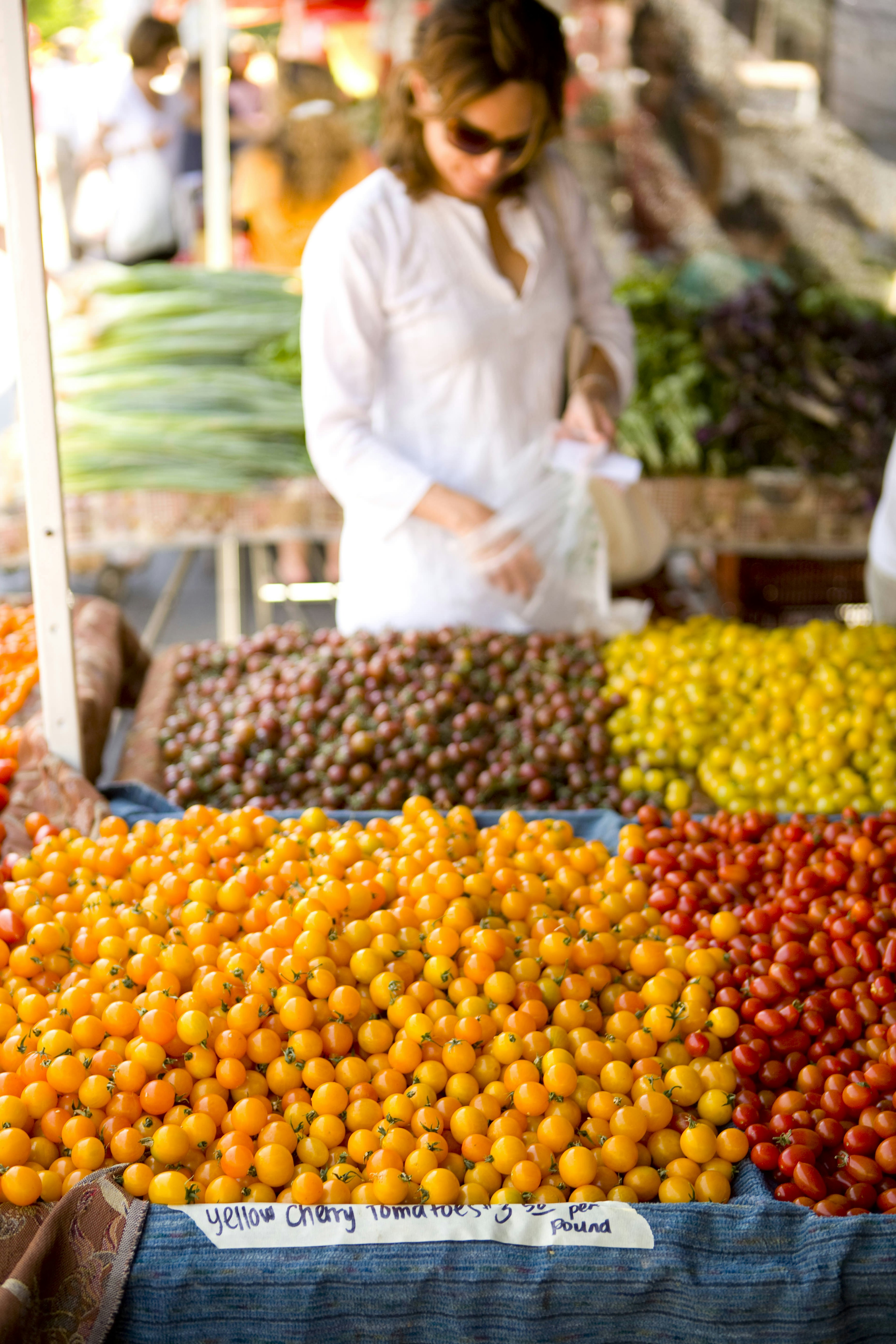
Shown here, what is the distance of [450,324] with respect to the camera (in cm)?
258

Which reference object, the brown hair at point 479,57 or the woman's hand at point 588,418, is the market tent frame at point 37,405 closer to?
the brown hair at point 479,57

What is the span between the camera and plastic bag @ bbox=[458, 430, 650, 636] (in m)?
2.56

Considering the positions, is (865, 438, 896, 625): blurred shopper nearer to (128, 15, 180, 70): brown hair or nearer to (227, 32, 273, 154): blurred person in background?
(128, 15, 180, 70): brown hair

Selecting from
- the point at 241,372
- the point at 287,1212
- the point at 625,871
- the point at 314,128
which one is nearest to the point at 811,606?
the point at 241,372

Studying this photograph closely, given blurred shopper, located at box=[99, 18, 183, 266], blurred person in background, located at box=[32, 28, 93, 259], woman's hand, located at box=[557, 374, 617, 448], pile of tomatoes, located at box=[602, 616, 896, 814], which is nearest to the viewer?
pile of tomatoes, located at box=[602, 616, 896, 814]

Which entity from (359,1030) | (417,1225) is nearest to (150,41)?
(359,1030)

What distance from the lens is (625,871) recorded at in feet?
5.67

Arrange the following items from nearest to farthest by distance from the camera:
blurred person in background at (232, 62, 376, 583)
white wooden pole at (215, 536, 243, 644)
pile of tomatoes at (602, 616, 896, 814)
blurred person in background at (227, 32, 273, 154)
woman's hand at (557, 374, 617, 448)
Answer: pile of tomatoes at (602, 616, 896, 814) < woman's hand at (557, 374, 617, 448) < white wooden pole at (215, 536, 243, 644) < blurred person in background at (232, 62, 376, 583) < blurred person in background at (227, 32, 273, 154)

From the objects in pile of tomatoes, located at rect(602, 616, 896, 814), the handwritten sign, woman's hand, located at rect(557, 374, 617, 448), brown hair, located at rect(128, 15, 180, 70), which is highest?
brown hair, located at rect(128, 15, 180, 70)

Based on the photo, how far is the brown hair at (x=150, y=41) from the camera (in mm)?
5648

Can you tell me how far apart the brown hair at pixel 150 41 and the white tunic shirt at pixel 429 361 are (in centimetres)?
380

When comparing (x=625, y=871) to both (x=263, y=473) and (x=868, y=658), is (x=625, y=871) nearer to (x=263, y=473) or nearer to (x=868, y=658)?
(x=868, y=658)

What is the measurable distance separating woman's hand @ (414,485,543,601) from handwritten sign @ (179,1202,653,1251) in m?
1.58

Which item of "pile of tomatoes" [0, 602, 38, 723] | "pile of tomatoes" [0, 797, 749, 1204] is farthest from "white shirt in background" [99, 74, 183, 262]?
"pile of tomatoes" [0, 797, 749, 1204]
